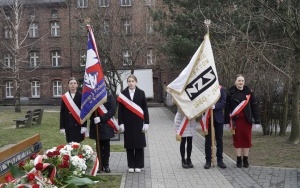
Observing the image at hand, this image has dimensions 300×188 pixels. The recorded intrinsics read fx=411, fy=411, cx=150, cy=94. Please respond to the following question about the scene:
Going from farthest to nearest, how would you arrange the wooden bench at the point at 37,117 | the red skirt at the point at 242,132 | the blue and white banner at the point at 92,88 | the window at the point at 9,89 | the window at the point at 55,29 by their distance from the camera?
the window at the point at 9,89
the window at the point at 55,29
the wooden bench at the point at 37,117
the red skirt at the point at 242,132
the blue and white banner at the point at 92,88

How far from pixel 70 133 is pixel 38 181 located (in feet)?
16.1

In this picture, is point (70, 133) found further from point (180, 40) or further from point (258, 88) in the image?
point (180, 40)

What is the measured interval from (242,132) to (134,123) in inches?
90.4

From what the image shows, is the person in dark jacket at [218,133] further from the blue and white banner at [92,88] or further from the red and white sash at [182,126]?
the blue and white banner at [92,88]

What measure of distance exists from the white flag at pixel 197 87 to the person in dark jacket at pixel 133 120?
87cm

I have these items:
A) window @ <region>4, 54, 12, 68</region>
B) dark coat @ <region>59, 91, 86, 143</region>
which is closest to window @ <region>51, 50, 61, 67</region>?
window @ <region>4, 54, 12, 68</region>

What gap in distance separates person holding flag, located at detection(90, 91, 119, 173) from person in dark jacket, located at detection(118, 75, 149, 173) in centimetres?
20

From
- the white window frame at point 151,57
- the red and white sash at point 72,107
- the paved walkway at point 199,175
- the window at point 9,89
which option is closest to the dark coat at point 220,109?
the paved walkway at point 199,175

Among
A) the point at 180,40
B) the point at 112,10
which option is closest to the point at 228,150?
the point at 180,40

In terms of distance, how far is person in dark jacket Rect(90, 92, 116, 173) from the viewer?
334 inches

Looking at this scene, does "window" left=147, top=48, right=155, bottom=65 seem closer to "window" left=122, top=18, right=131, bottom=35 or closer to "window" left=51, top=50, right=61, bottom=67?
"window" left=122, top=18, right=131, bottom=35

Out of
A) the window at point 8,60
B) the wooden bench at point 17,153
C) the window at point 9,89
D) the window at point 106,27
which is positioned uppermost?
the window at point 106,27

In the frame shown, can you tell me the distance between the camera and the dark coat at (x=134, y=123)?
848 cm

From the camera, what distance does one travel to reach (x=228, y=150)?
472 inches
